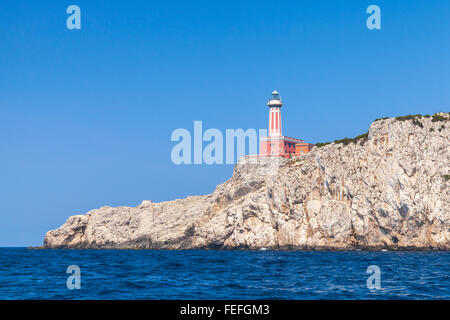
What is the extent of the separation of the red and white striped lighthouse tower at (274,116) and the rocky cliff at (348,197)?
7.91 m

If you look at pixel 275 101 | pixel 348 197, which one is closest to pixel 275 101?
pixel 275 101

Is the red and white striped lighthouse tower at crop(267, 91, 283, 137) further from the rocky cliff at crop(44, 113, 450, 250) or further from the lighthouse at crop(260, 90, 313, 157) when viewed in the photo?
the rocky cliff at crop(44, 113, 450, 250)

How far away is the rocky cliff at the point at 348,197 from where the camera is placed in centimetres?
7762

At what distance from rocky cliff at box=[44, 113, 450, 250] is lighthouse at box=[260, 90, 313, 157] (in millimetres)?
4352

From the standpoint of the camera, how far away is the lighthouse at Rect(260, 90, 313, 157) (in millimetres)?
105219

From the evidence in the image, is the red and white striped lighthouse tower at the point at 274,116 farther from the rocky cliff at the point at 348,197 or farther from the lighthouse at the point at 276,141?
the rocky cliff at the point at 348,197

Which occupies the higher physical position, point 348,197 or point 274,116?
point 274,116

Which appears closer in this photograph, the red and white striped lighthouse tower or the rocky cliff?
the rocky cliff

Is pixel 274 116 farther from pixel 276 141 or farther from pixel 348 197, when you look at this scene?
pixel 348 197

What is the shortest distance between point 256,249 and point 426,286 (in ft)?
212

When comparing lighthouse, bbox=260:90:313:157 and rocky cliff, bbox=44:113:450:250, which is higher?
lighthouse, bbox=260:90:313:157

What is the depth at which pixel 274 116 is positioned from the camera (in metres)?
108

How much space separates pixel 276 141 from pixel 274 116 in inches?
232
